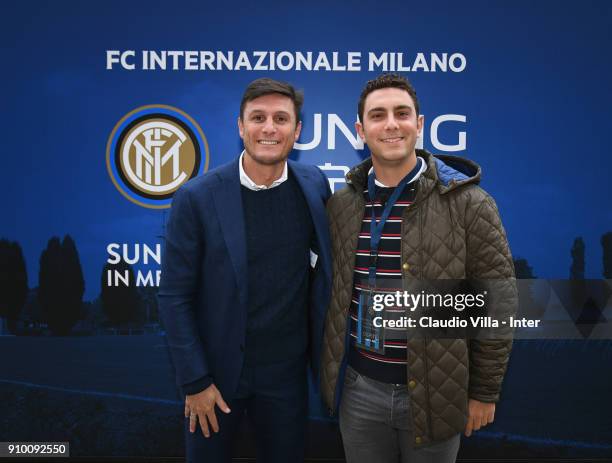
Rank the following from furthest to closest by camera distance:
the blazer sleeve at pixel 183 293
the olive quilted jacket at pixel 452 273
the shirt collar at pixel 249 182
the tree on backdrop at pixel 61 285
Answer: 1. the tree on backdrop at pixel 61 285
2. the shirt collar at pixel 249 182
3. the blazer sleeve at pixel 183 293
4. the olive quilted jacket at pixel 452 273

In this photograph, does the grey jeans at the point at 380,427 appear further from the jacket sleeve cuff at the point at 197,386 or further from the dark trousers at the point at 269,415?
the jacket sleeve cuff at the point at 197,386

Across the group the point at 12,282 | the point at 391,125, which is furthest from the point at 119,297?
the point at 391,125

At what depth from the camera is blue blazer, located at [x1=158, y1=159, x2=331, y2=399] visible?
1.35m

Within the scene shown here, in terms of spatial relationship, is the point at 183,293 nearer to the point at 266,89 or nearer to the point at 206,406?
the point at 206,406

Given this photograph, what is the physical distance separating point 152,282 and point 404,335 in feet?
4.89

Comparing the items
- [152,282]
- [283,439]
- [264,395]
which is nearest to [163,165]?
[152,282]

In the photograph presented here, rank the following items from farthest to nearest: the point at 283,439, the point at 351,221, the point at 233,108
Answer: the point at 233,108 → the point at 283,439 → the point at 351,221

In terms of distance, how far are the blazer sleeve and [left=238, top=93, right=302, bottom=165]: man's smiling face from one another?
0.96ft

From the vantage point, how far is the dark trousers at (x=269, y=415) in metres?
1.45

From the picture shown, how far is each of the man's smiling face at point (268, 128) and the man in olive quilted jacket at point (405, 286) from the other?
278 mm

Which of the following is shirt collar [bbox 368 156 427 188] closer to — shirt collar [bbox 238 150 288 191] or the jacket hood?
the jacket hood

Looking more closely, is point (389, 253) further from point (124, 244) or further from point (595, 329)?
point (595, 329)

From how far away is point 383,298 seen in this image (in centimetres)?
129

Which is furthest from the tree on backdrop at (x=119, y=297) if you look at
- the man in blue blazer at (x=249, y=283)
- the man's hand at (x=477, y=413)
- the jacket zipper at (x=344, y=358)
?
the man's hand at (x=477, y=413)
